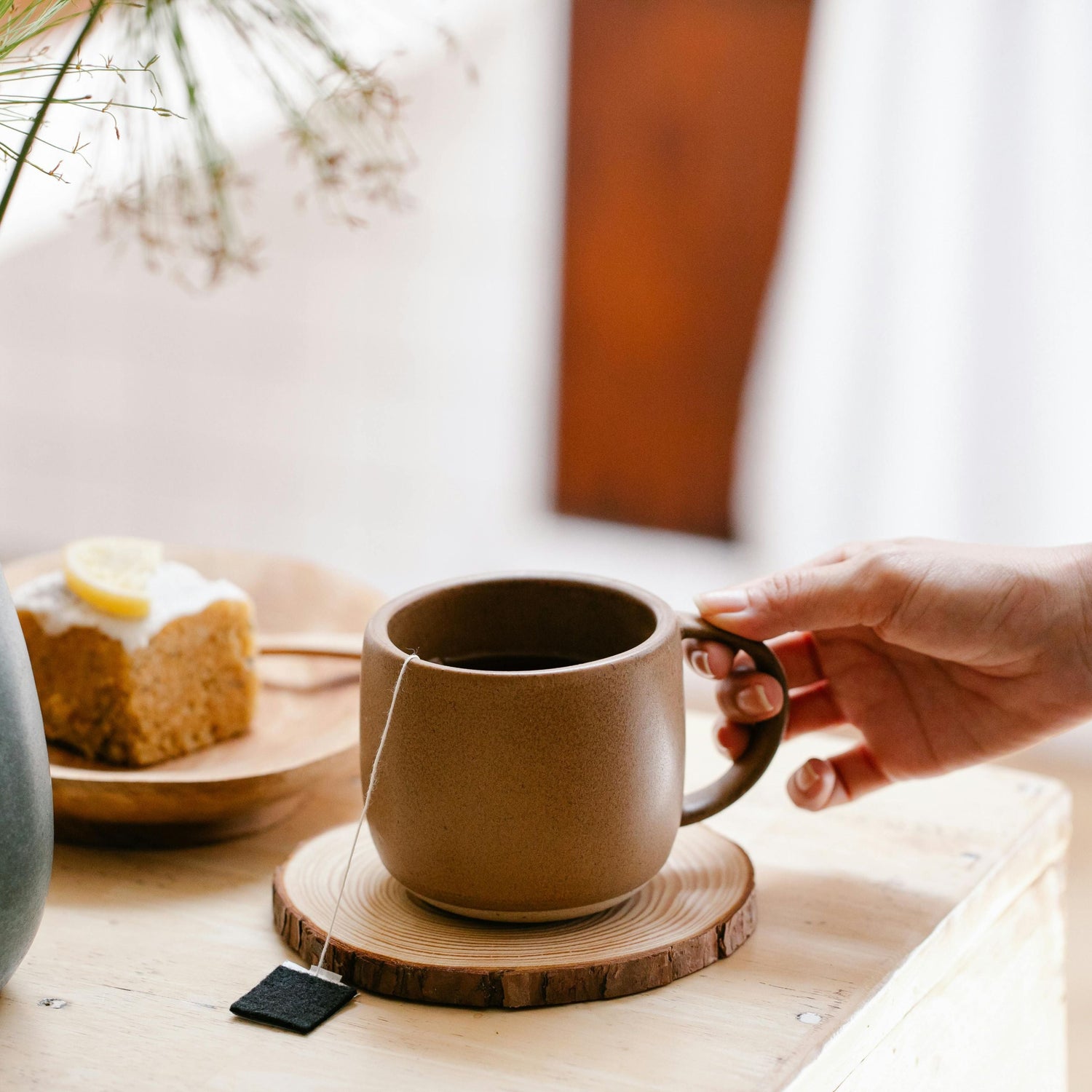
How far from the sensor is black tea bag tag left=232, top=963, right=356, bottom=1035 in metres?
0.68

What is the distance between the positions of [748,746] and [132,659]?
1.60 ft

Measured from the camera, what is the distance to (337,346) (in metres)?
2.99

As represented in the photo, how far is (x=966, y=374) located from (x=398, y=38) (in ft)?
4.51

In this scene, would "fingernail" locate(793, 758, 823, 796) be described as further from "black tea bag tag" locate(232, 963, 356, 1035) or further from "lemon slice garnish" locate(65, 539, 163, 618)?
"lemon slice garnish" locate(65, 539, 163, 618)

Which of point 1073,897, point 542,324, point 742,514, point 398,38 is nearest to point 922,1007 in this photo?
point 1073,897

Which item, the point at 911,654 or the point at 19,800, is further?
the point at 911,654

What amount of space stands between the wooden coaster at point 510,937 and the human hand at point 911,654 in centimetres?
12

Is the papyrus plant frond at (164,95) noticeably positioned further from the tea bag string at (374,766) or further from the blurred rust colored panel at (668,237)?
the blurred rust colored panel at (668,237)

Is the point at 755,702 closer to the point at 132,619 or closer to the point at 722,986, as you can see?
the point at 722,986

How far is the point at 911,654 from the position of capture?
0.96m

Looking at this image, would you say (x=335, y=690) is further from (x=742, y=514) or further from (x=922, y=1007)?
(x=742, y=514)

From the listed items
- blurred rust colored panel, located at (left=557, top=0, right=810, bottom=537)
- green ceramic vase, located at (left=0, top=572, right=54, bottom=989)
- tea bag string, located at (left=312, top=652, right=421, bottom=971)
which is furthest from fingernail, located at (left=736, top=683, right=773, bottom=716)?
blurred rust colored panel, located at (left=557, top=0, right=810, bottom=537)

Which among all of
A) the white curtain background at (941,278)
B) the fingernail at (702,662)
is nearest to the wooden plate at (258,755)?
the fingernail at (702,662)

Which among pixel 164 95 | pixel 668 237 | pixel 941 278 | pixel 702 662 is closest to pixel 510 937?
pixel 702 662
